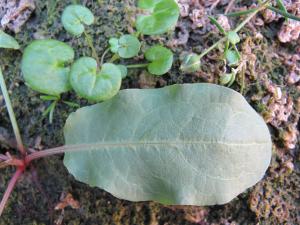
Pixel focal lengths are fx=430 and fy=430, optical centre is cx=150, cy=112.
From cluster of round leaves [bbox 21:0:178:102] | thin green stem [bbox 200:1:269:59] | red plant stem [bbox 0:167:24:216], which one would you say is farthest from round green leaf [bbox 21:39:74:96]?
thin green stem [bbox 200:1:269:59]

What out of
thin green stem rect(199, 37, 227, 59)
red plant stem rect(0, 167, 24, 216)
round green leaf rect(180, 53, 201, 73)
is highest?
thin green stem rect(199, 37, 227, 59)

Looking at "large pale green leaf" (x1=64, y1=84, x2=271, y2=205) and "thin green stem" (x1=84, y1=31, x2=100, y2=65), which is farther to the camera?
"thin green stem" (x1=84, y1=31, x2=100, y2=65)

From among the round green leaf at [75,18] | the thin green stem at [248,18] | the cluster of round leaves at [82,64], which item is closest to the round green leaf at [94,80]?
the cluster of round leaves at [82,64]

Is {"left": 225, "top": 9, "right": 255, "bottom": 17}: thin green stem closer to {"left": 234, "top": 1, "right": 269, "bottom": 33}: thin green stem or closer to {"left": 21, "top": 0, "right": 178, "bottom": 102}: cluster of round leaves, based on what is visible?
{"left": 234, "top": 1, "right": 269, "bottom": 33}: thin green stem

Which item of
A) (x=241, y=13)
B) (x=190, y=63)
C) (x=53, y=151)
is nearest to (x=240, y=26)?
(x=241, y=13)

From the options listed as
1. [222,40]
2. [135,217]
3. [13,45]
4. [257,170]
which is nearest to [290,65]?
[222,40]

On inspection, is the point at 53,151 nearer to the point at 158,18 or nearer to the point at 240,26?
the point at 158,18

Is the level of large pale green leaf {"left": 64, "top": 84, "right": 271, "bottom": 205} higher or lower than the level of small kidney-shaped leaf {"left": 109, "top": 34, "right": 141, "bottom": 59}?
lower

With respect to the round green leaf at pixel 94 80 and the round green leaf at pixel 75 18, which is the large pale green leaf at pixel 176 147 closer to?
the round green leaf at pixel 94 80
